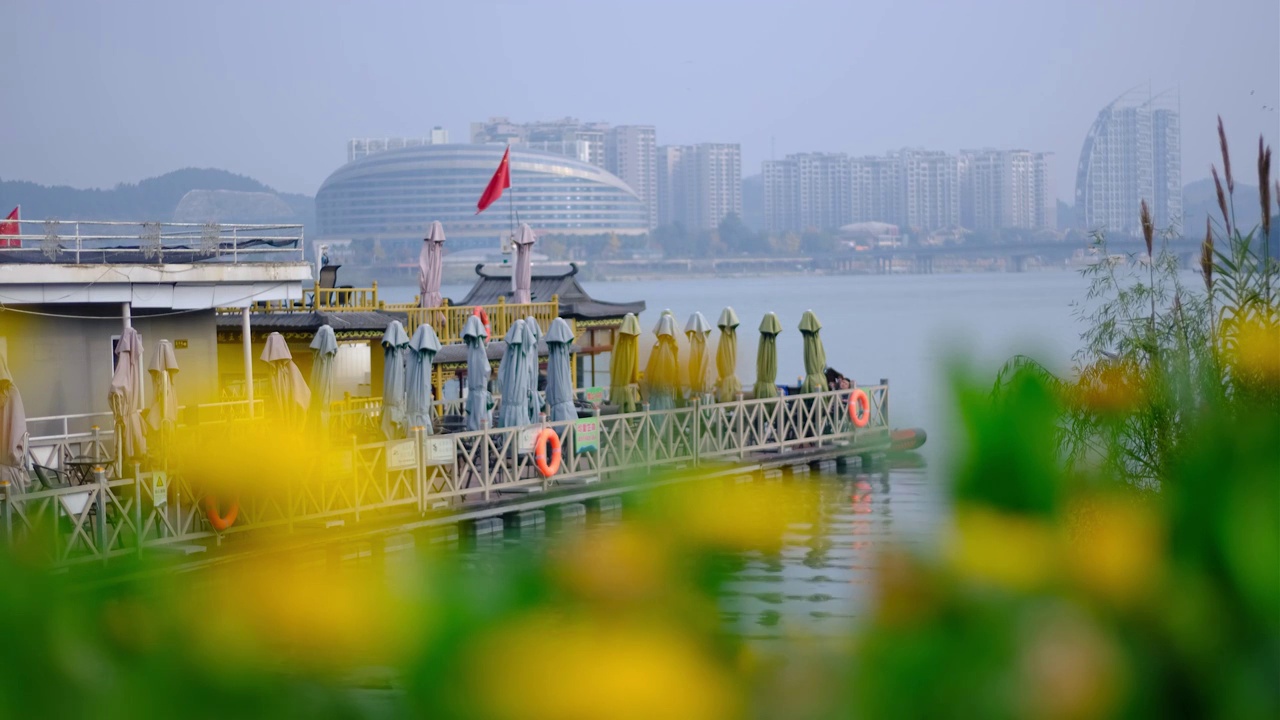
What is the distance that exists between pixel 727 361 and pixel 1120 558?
19837 millimetres

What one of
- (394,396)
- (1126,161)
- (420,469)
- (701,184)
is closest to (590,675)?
(420,469)

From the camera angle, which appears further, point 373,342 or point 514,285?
point 514,285

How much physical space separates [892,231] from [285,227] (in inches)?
6421

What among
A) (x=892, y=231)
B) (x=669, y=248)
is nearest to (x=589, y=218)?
(x=669, y=248)

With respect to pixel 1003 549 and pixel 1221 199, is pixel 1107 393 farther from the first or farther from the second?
pixel 1221 199

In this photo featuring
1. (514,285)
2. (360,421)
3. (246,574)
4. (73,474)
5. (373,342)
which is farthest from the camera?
(514,285)

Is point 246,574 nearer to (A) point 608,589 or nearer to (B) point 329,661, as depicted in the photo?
(B) point 329,661

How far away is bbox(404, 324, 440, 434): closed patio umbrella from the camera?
55.8ft

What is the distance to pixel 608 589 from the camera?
1094 mm

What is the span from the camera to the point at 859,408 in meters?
23.1

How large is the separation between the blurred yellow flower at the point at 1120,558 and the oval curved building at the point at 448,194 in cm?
17374

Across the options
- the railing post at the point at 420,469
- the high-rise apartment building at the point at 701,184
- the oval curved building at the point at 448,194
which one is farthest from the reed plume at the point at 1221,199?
the high-rise apartment building at the point at 701,184

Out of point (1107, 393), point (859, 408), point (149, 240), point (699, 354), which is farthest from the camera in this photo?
point (859, 408)

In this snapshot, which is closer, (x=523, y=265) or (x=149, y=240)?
(x=149, y=240)
